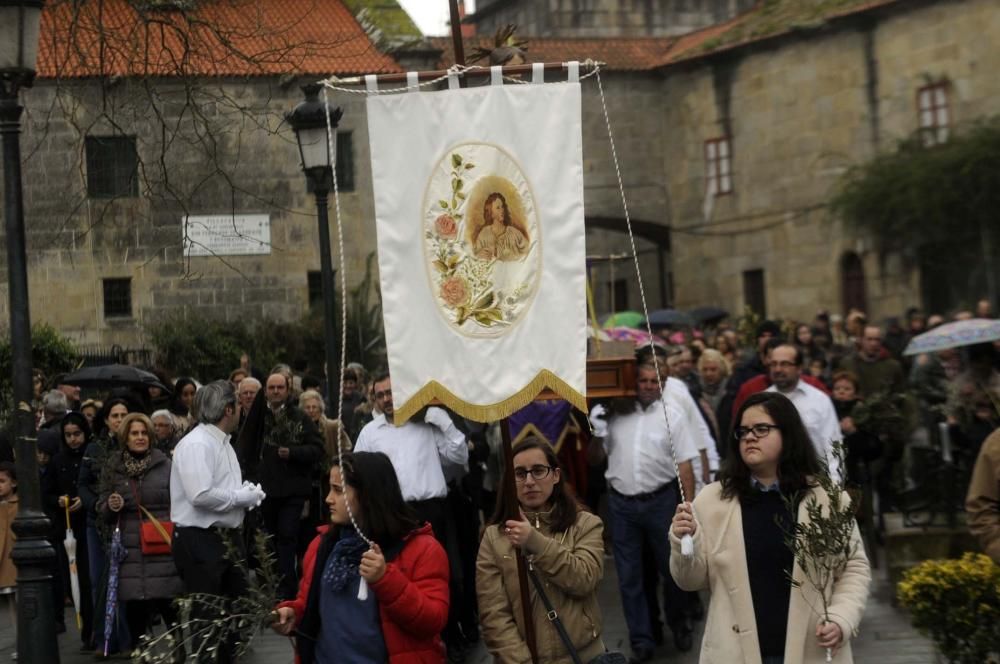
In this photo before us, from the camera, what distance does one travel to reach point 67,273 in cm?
3419

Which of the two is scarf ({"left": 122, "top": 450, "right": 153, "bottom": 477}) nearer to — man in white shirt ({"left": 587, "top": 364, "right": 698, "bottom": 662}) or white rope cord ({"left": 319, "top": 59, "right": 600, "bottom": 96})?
man in white shirt ({"left": 587, "top": 364, "right": 698, "bottom": 662})

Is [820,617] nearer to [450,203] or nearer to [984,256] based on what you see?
[450,203]

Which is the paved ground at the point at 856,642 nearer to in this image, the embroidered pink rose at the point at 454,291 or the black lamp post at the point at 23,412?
the black lamp post at the point at 23,412

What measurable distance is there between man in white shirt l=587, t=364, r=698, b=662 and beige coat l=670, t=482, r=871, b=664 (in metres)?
4.53

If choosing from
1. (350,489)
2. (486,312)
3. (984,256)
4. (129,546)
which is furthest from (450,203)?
(984,256)

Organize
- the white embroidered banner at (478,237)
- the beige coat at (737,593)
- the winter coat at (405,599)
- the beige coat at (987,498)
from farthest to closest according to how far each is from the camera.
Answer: the beige coat at (987,498) < the white embroidered banner at (478,237) < the winter coat at (405,599) < the beige coat at (737,593)

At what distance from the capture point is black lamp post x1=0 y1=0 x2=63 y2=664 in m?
9.11

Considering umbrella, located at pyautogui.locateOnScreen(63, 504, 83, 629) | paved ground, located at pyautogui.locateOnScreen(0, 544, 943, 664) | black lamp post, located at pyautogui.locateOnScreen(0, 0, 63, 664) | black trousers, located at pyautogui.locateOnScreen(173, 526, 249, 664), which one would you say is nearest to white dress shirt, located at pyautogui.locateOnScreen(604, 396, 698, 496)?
paved ground, located at pyautogui.locateOnScreen(0, 544, 943, 664)

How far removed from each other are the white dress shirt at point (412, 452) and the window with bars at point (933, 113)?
24.2 meters

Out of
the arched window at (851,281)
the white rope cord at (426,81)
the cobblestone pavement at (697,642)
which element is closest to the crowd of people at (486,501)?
the cobblestone pavement at (697,642)

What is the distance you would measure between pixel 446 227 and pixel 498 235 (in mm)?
211

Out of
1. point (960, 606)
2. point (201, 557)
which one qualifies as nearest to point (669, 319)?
point (201, 557)

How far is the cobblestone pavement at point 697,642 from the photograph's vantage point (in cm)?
1043

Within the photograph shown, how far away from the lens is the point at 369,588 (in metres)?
6.49
